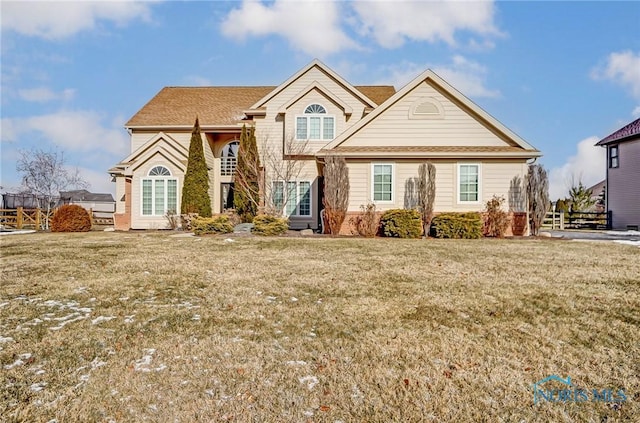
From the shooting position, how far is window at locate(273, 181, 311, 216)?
19.7 metres

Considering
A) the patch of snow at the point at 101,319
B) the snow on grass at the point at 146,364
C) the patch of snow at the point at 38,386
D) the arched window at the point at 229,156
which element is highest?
the arched window at the point at 229,156

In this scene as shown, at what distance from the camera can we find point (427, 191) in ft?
50.6

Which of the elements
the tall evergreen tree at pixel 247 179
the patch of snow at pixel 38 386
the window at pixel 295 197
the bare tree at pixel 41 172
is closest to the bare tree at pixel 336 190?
the window at pixel 295 197

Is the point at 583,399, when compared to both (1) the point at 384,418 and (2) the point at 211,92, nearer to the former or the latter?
(1) the point at 384,418

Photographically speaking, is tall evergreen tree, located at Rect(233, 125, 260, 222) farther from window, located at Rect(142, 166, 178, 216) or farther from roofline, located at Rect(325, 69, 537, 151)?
roofline, located at Rect(325, 69, 537, 151)

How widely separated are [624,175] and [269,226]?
77.5 feet

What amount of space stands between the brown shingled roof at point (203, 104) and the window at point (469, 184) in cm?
901

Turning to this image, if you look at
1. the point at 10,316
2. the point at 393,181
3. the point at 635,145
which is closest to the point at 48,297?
the point at 10,316

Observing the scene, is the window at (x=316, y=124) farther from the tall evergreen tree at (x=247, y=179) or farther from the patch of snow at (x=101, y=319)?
the patch of snow at (x=101, y=319)

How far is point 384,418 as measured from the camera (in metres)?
2.90

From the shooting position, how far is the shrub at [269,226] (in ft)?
49.4

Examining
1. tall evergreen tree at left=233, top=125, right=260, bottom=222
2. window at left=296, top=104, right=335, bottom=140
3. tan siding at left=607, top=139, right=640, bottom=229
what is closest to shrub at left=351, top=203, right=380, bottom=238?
window at left=296, top=104, right=335, bottom=140

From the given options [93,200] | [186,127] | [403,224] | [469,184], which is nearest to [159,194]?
[186,127]

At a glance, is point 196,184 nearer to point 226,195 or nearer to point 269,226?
point 226,195
